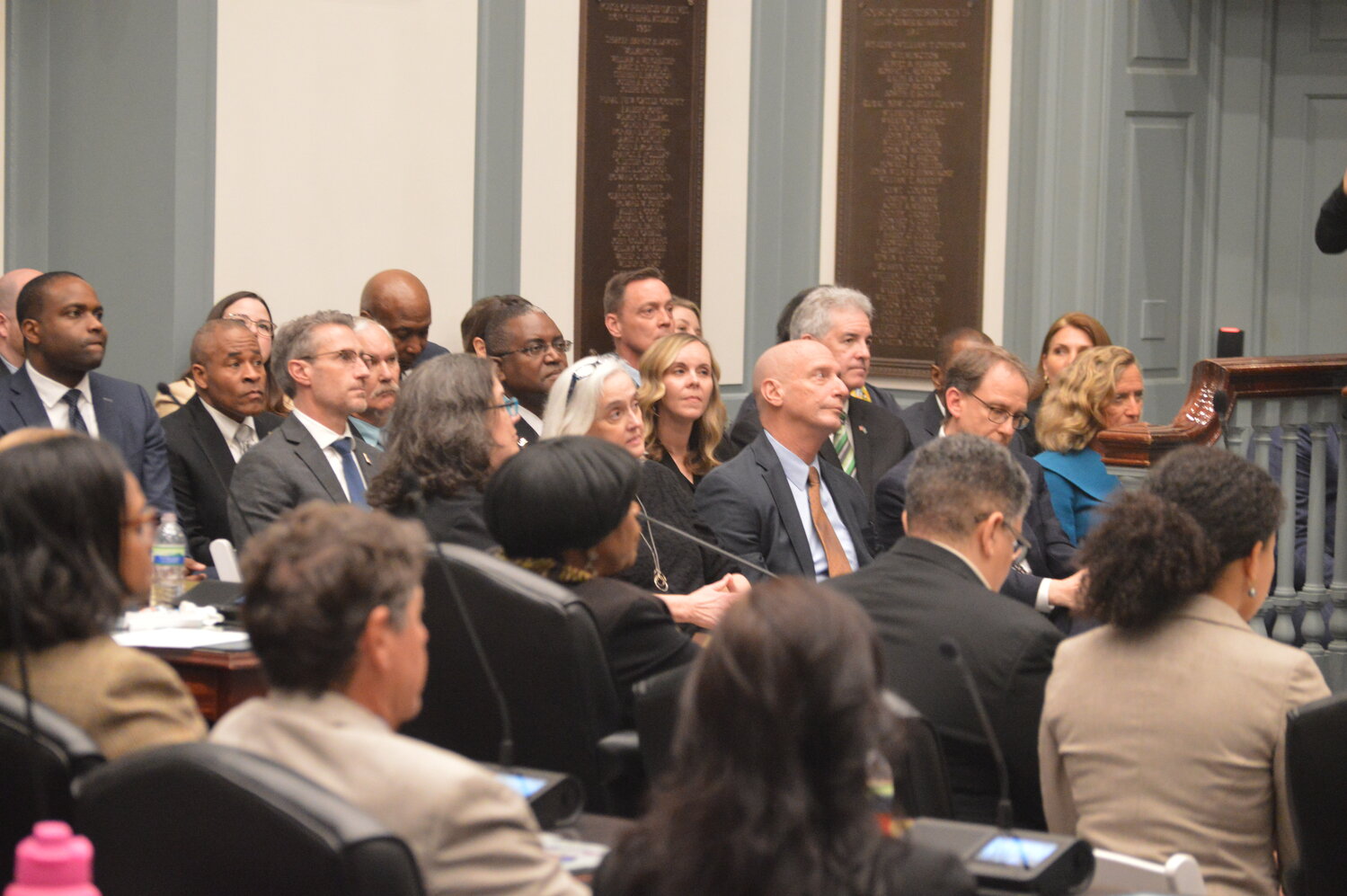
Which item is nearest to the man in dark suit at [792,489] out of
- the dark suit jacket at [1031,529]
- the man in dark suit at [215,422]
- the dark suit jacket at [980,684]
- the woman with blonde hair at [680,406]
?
the dark suit jacket at [1031,529]

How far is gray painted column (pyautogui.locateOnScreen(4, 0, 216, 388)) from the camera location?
6.20 meters

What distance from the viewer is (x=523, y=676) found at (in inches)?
107

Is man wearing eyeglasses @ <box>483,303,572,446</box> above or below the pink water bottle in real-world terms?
above

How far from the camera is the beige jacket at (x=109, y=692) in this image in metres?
2.11

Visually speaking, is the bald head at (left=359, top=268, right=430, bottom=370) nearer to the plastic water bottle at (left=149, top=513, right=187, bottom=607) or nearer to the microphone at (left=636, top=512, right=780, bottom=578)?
the microphone at (left=636, top=512, right=780, bottom=578)

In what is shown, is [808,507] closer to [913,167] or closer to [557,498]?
[557,498]

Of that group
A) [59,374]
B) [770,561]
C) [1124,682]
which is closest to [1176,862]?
[1124,682]

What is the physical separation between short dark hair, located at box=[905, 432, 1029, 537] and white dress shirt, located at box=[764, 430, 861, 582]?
55.9 inches

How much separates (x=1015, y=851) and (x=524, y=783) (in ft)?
2.20

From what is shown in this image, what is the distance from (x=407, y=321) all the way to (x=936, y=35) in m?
2.80

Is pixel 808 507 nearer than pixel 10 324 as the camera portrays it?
Yes

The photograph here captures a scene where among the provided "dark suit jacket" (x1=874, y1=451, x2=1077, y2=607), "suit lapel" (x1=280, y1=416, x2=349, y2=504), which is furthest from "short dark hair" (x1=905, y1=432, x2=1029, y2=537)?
"suit lapel" (x1=280, y1=416, x2=349, y2=504)

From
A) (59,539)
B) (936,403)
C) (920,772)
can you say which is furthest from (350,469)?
(920,772)

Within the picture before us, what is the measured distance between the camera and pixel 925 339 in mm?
7465
